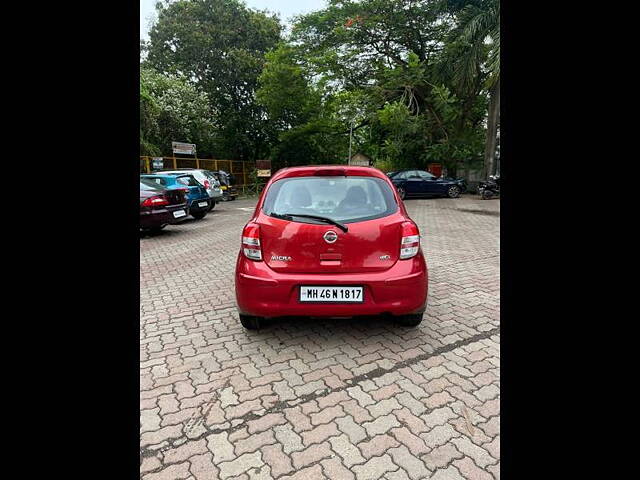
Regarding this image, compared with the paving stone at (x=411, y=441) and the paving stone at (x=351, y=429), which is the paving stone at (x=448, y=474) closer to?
the paving stone at (x=411, y=441)

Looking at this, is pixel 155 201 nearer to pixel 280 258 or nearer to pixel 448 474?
pixel 280 258

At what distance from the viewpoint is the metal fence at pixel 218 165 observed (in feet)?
61.8

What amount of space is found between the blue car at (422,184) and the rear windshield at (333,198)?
14.9m

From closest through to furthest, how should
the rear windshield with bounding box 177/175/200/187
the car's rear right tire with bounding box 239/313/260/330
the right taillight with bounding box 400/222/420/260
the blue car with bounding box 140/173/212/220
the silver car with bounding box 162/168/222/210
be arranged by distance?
the right taillight with bounding box 400/222/420/260, the car's rear right tire with bounding box 239/313/260/330, the blue car with bounding box 140/173/212/220, the rear windshield with bounding box 177/175/200/187, the silver car with bounding box 162/168/222/210

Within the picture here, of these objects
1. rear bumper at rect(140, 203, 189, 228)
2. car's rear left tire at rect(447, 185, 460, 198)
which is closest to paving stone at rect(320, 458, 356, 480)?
rear bumper at rect(140, 203, 189, 228)

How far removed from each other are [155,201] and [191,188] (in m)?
3.07

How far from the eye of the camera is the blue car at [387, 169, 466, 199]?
18.0m

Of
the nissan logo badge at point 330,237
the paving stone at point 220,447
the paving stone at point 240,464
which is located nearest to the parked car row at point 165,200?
the nissan logo badge at point 330,237

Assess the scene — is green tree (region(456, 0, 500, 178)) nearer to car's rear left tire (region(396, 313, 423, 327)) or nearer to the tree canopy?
the tree canopy

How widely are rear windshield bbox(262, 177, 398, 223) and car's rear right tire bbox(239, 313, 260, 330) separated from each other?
3.16 ft

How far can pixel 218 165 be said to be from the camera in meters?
22.9
